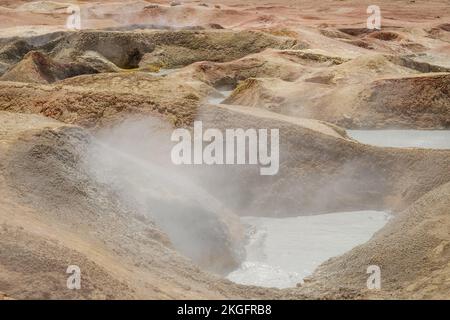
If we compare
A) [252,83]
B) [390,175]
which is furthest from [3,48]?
[390,175]

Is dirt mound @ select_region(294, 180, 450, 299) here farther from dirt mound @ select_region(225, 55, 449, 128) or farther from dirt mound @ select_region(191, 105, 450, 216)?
dirt mound @ select_region(225, 55, 449, 128)

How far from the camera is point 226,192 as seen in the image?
21.8ft

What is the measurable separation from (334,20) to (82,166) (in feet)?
84.9

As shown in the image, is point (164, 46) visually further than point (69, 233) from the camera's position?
Yes

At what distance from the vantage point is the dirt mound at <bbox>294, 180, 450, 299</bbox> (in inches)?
155

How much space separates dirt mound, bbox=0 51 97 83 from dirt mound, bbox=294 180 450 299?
29.6ft
